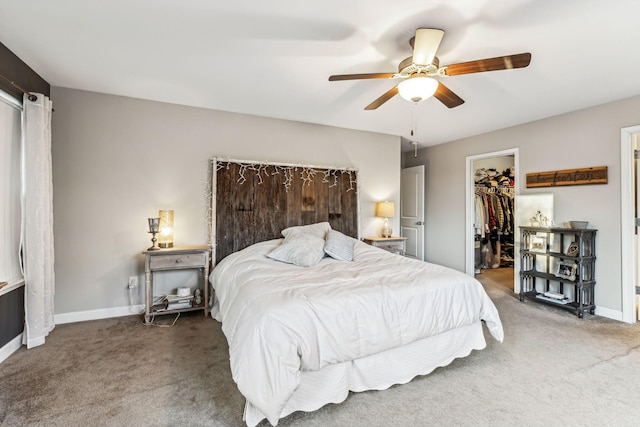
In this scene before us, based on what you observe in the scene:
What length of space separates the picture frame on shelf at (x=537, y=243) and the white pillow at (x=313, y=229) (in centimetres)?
269

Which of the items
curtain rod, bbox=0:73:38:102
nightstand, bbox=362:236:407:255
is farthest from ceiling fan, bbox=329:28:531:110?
curtain rod, bbox=0:73:38:102

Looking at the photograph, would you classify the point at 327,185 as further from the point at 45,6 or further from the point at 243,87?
the point at 45,6

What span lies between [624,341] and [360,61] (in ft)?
11.4

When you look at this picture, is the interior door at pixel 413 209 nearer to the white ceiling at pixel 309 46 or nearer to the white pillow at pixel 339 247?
the white ceiling at pixel 309 46

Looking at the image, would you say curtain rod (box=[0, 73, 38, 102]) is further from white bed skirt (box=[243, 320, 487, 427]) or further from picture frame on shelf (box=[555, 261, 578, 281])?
picture frame on shelf (box=[555, 261, 578, 281])

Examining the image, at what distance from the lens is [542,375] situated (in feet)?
Result: 7.06

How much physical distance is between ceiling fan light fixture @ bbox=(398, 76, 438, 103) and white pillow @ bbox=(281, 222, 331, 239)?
6.58 feet

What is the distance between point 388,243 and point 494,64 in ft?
9.44

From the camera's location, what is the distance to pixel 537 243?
385 cm

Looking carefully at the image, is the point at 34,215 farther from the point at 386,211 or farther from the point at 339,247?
the point at 386,211

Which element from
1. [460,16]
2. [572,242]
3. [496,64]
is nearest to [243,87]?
[460,16]

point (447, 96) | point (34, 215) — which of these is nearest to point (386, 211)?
point (447, 96)

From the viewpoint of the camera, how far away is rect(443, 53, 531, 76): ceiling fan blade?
1.76 m

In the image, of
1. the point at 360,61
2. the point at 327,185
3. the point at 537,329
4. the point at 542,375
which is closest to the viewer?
the point at 542,375
